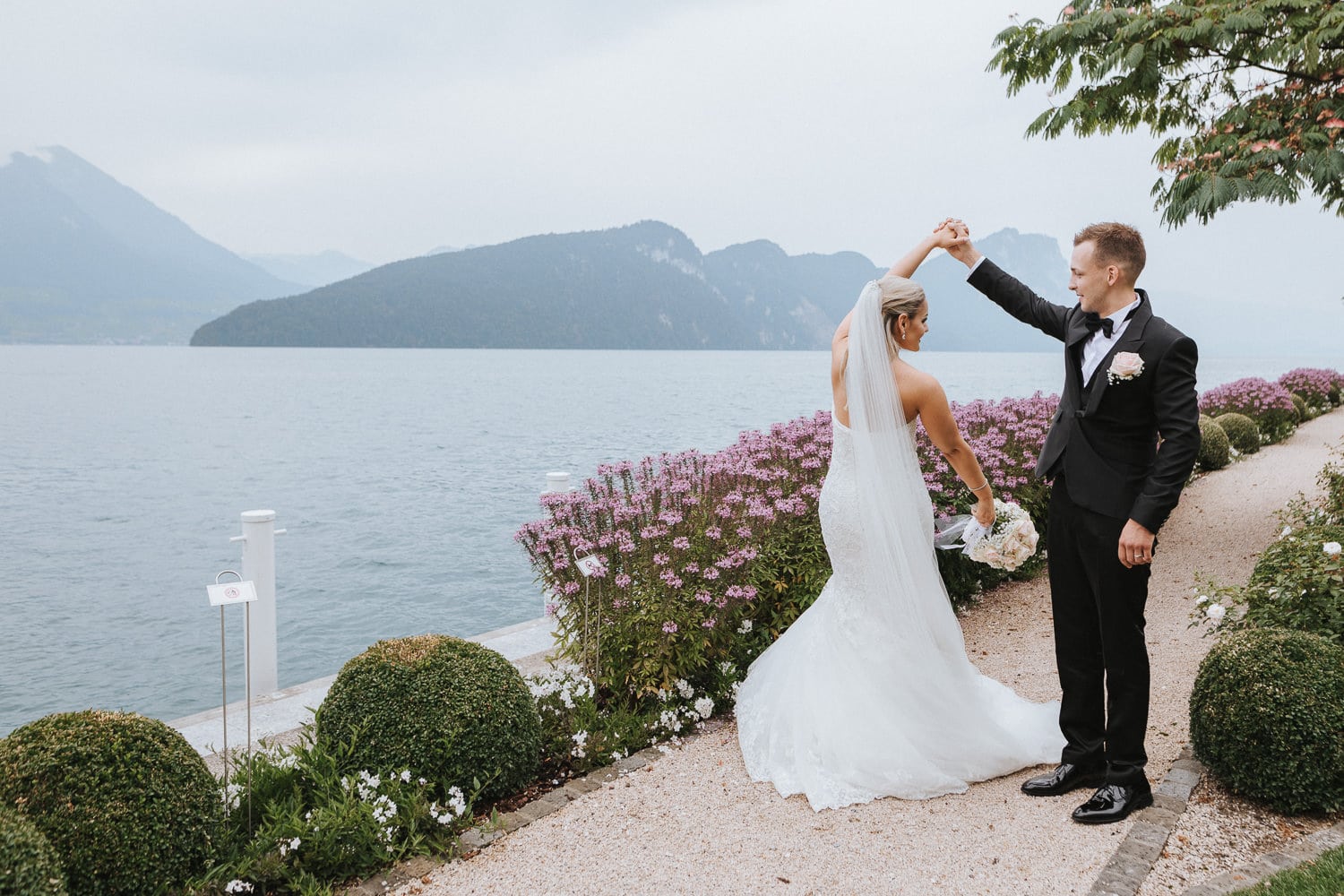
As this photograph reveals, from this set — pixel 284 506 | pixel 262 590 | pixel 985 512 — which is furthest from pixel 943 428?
pixel 284 506

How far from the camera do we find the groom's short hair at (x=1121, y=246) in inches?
139

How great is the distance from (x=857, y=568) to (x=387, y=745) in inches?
99.7

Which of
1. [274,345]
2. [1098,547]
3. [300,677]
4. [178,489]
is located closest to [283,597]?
[300,677]

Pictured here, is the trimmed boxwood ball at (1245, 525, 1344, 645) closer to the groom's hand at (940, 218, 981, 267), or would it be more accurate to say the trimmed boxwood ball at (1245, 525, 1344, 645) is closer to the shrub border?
the groom's hand at (940, 218, 981, 267)

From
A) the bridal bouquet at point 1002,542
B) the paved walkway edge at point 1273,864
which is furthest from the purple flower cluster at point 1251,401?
the paved walkway edge at point 1273,864

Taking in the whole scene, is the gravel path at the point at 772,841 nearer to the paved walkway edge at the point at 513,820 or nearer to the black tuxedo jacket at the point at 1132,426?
the paved walkway edge at the point at 513,820

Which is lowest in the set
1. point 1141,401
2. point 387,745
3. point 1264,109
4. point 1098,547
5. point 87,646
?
point 87,646

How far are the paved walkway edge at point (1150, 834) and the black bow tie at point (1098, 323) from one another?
7.08ft

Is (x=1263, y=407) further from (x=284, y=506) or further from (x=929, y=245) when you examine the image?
(x=284, y=506)

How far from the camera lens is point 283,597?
672 inches

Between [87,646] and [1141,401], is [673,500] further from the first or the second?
[87,646]

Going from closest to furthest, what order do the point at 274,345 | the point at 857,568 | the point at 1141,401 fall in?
the point at 1141,401
the point at 857,568
the point at 274,345

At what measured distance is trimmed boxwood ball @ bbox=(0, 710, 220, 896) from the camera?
3082mm

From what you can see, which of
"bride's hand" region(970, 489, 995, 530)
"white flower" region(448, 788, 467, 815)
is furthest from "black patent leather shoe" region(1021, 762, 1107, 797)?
"white flower" region(448, 788, 467, 815)
